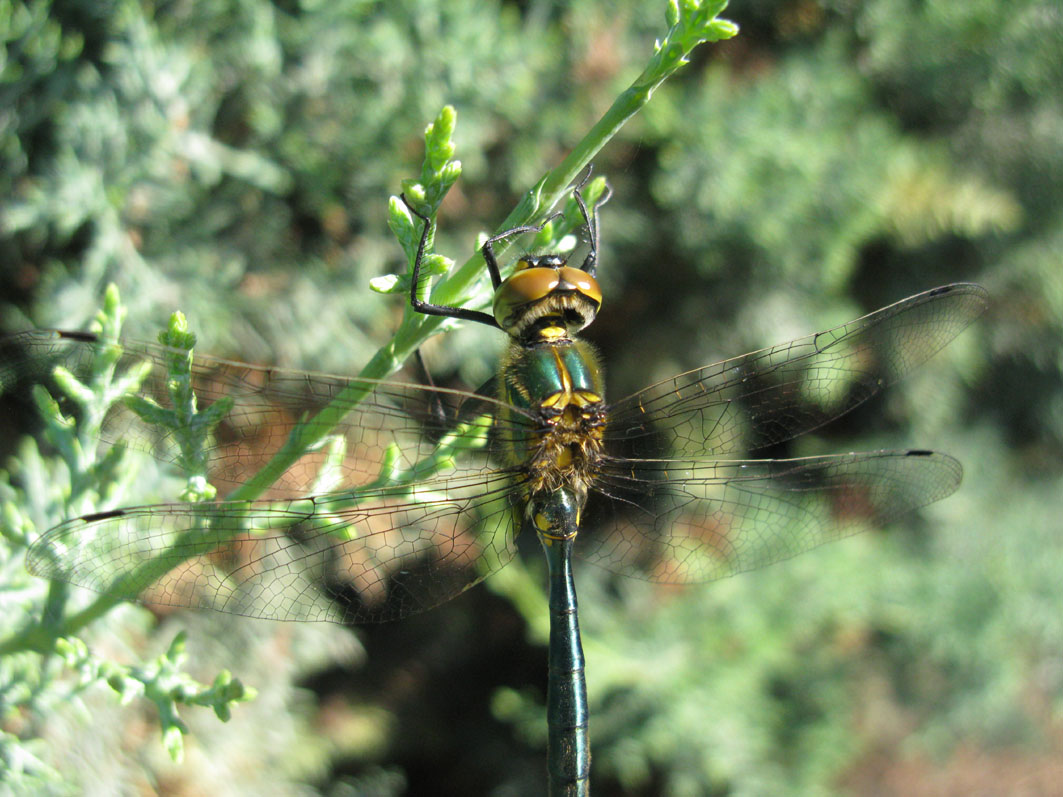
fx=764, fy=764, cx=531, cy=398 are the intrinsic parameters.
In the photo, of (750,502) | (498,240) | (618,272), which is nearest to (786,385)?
(750,502)

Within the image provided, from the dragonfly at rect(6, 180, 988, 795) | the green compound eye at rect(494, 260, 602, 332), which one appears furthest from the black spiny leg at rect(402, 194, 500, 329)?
the green compound eye at rect(494, 260, 602, 332)

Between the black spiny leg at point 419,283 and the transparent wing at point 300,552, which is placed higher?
the black spiny leg at point 419,283

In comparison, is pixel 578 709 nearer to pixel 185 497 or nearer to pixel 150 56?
pixel 185 497

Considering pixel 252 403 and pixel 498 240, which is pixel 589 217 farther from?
pixel 252 403

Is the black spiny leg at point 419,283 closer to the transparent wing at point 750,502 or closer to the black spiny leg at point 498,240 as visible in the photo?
the black spiny leg at point 498,240

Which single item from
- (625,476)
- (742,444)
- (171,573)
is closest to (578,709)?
(625,476)

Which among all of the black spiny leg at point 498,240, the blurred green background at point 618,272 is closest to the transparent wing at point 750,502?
the black spiny leg at point 498,240
